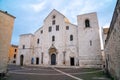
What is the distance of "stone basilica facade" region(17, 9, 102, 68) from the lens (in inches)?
843

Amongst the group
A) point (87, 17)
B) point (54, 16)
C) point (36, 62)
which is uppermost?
point (54, 16)

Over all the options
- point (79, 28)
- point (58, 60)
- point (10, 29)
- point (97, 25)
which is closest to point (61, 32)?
point (79, 28)

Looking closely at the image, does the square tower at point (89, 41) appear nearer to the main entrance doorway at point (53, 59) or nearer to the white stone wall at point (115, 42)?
the main entrance doorway at point (53, 59)

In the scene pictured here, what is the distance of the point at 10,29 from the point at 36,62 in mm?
20718

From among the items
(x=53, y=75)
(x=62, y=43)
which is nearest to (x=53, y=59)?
(x=62, y=43)

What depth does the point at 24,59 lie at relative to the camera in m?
28.2

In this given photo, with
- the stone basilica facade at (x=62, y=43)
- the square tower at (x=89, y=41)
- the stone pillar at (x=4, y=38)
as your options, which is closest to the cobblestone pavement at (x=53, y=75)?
the stone pillar at (x=4, y=38)

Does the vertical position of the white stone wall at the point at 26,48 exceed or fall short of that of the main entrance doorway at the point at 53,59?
it exceeds it

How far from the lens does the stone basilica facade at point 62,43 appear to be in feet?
70.3

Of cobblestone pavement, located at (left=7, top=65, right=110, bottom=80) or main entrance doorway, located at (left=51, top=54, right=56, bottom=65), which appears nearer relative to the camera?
cobblestone pavement, located at (left=7, top=65, right=110, bottom=80)

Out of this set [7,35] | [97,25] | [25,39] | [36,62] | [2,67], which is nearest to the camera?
[2,67]

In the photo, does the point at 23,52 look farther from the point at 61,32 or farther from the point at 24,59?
the point at 61,32

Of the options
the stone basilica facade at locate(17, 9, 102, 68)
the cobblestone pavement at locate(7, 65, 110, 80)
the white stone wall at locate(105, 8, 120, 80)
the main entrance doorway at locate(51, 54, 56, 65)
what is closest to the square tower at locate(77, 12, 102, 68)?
the stone basilica facade at locate(17, 9, 102, 68)

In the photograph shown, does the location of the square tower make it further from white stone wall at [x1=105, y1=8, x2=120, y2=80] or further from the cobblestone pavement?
white stone wall at [x1=105, y1=8, x2=120, y2=80]
